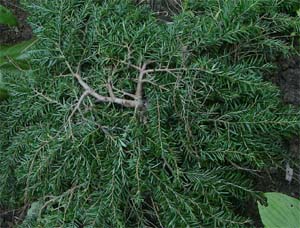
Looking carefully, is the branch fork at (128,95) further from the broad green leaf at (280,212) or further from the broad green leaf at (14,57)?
the broad green leaf at (280,212)

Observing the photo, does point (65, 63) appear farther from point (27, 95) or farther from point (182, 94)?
point (182, 94)

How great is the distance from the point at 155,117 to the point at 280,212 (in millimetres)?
381

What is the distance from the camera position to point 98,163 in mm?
1240

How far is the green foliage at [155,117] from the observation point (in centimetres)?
120

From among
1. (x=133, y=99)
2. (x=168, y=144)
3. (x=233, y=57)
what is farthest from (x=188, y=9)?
(x=168, y=144)

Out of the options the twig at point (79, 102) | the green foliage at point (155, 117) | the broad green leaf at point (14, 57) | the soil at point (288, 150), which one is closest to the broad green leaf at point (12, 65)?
the broad green leaf at point (14, 57)

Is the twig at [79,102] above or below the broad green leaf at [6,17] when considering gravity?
below

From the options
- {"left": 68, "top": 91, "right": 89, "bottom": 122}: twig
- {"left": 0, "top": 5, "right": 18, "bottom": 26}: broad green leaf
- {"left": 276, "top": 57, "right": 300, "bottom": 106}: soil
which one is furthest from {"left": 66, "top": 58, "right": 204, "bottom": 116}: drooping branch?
{"left": 0, "top": 5, "right": 18, "bottom": 26}: broad green leaf

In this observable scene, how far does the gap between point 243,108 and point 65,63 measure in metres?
0.51

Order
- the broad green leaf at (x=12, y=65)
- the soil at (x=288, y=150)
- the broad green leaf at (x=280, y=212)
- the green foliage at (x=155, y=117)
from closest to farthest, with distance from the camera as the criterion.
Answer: the broad green leaf at (x=280, y=212) → the green foliage at (x=155, y=117) → the soil at (x=288, y=150) → the broad green leaf at (x=12, y=65)

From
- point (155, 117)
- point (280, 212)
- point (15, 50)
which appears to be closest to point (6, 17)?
point (15, 50)

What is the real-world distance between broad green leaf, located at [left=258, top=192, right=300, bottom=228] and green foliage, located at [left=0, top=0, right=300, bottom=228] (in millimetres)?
105

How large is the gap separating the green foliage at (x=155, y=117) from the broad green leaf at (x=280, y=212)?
0.11 m

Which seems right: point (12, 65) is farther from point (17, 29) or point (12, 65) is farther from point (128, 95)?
point (128, 95)
